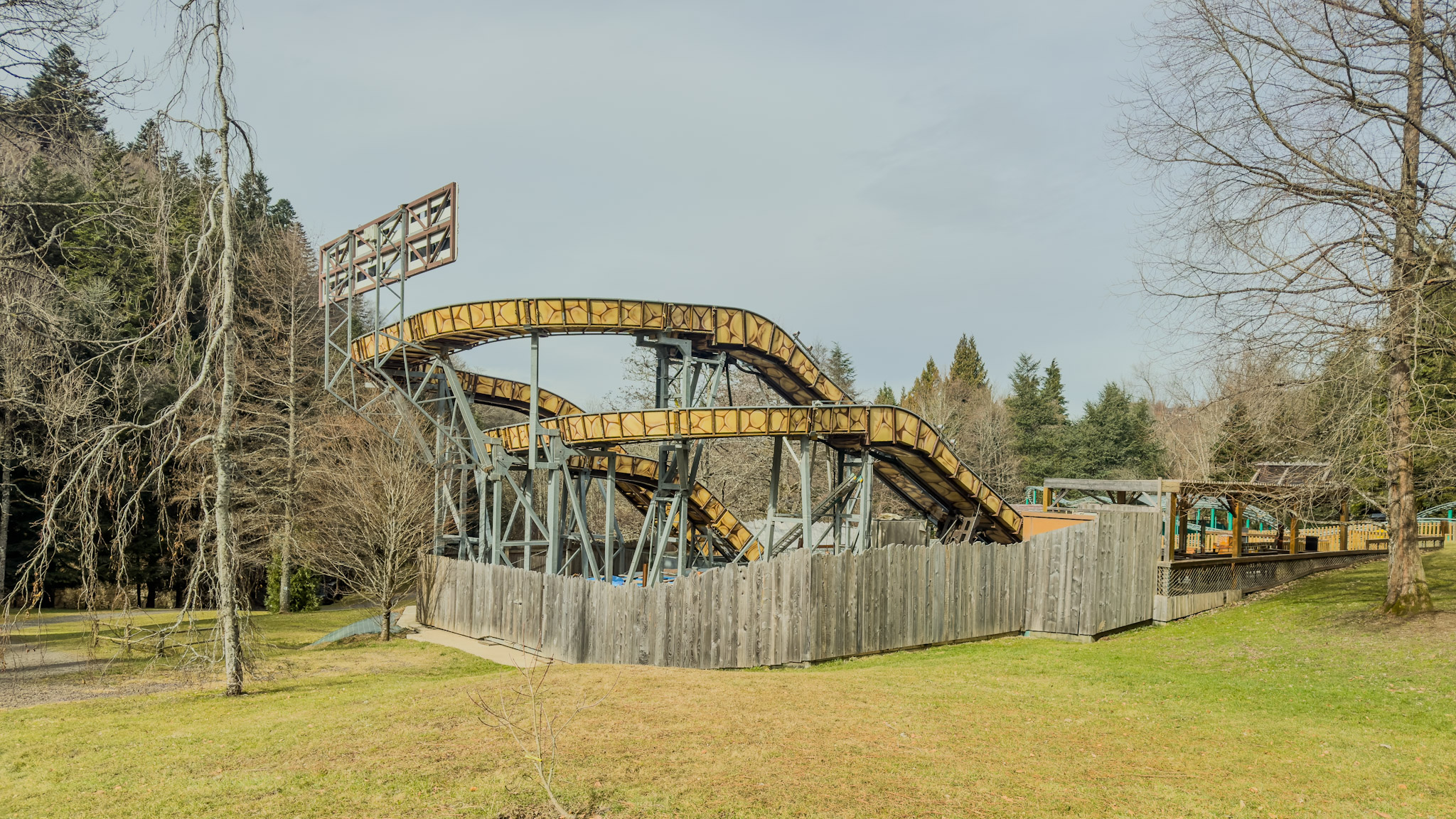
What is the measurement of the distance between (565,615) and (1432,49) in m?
16.1

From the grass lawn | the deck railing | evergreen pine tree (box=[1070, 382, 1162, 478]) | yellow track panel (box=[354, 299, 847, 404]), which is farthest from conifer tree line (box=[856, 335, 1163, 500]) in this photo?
the grass lawn

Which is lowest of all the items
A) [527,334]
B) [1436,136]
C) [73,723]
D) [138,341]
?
[73,723]

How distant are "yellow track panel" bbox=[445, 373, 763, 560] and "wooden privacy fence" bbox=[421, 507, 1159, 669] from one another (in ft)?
20.2

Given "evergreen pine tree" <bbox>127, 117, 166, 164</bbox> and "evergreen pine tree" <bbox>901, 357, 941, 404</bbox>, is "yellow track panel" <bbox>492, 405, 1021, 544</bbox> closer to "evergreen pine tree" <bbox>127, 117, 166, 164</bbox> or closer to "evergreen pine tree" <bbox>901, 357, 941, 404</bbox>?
"evergreen pine tree" <bbox>127, 117, 166, 164</bbox>

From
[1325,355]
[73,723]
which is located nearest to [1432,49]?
[1325,355]

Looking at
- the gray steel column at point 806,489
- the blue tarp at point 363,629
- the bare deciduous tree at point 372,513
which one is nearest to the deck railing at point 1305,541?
the gray steel column at point 806,489

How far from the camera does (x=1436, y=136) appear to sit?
43.3 feet

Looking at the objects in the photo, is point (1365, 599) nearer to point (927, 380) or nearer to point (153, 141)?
point (153, 141)

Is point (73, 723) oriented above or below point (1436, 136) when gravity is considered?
below

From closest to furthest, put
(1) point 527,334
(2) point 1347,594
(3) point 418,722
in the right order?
(3) point 418,722 < (2) point 1347,594 < (1) point 527,334

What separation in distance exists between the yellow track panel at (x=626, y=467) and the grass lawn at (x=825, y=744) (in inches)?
459

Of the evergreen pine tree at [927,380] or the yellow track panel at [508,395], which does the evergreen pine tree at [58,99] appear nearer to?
the yellow track panel at [508,395]

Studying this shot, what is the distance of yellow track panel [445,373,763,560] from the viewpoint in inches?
1009

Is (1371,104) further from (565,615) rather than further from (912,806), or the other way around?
(565,615)
